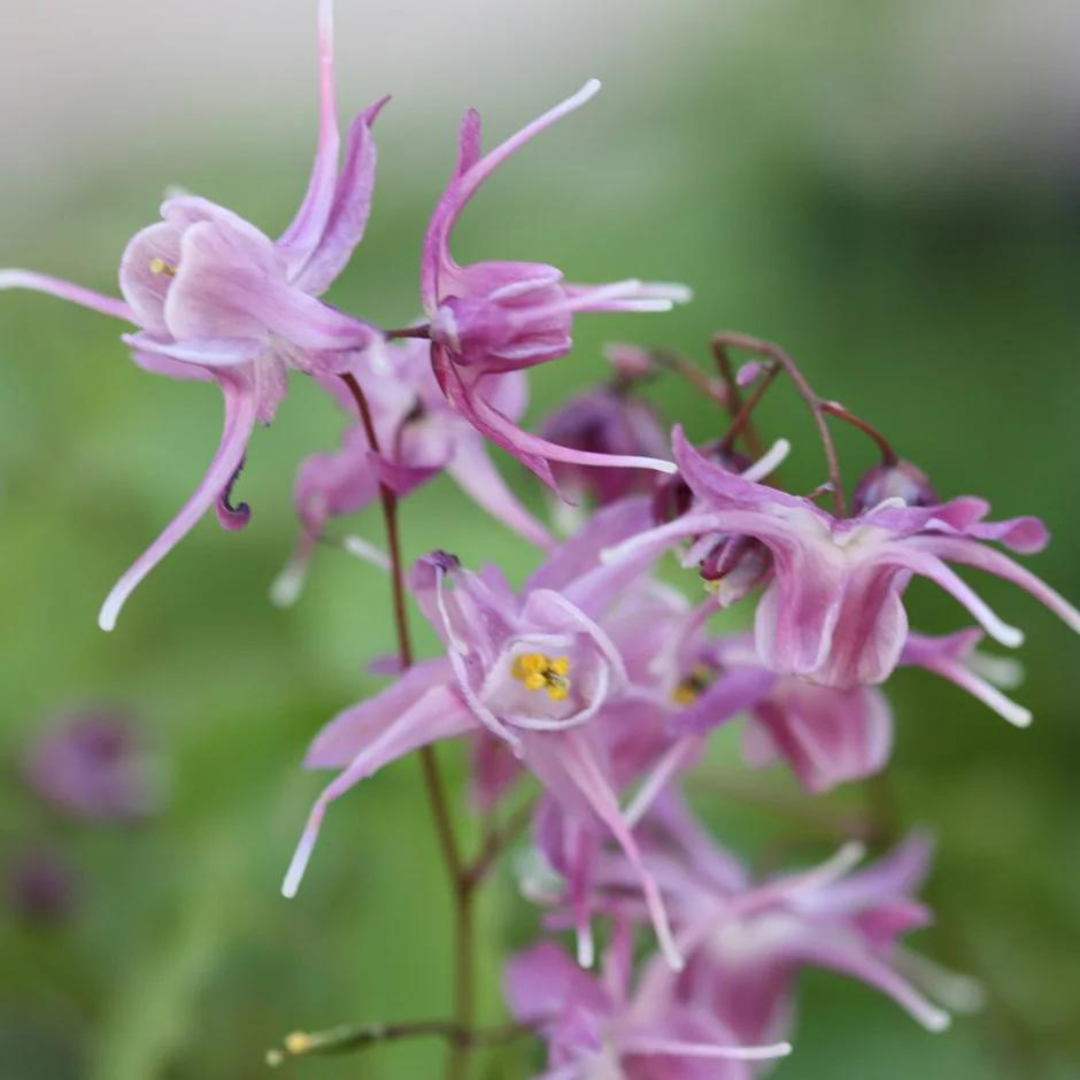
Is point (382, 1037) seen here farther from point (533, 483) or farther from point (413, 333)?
point (533, 483)

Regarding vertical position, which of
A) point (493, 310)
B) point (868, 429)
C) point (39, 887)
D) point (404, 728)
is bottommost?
point (39, 887)

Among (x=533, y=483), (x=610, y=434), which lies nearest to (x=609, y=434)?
(x=610, y=434)

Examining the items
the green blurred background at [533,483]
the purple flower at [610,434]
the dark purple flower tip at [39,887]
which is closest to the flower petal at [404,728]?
the purple flower at [610,434]

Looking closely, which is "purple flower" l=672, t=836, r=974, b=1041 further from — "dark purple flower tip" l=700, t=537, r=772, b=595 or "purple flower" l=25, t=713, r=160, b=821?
"purple flower" l=25, t=713, r=160, b=821

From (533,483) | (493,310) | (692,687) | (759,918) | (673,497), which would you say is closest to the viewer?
(493,310)

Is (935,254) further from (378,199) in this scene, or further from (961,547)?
(961,547)

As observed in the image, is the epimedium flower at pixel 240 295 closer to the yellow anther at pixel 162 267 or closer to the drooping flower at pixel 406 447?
the yellow anther at pixel 162 267

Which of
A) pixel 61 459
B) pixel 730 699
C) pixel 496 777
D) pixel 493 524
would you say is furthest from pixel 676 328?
pixel 730 699

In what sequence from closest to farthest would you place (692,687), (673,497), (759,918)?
(673,497)
(692,687)
(759,918)
